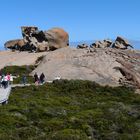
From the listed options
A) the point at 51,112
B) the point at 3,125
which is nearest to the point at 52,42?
the point at 51,112

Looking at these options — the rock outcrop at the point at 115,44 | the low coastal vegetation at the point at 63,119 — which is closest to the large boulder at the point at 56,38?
the rock outcrop at the point at 115,44

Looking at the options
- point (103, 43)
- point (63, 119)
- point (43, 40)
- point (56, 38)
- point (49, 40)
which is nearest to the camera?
point (63, 119)

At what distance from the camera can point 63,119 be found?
28.7 metres

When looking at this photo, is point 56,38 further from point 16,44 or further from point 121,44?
point 121,44

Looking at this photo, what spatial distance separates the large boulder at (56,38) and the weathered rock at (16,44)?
18.6 ft

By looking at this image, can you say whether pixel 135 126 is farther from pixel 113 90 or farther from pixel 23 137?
pixel 113 90

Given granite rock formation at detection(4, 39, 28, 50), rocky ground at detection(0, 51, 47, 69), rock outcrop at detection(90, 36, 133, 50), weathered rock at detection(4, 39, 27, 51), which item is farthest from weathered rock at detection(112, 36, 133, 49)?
weathered rock at detection(4, 39, 27, 51)

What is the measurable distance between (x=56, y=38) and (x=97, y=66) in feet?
73.2

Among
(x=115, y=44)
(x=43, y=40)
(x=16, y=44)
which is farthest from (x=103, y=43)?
(x=16, y=44)

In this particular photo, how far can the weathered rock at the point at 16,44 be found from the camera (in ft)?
268

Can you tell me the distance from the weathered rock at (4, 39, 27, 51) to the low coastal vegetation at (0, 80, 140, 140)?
126 feet

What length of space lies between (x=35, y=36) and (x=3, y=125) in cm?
5514

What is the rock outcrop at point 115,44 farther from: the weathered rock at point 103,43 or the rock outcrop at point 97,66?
the rock outcrop at point 97,66

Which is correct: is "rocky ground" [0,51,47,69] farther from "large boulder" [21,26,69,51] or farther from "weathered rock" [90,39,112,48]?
"weathered rock" [90,39,112,48]
